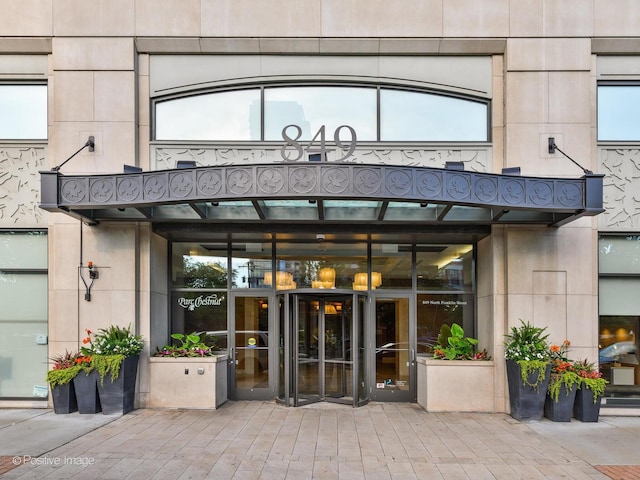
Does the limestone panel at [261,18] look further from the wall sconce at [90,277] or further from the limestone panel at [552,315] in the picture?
the limestone panel at [552,315]

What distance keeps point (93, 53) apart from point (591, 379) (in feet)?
38.3

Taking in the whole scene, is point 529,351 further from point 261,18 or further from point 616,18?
point 261,18

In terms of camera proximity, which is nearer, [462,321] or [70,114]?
[70,114]

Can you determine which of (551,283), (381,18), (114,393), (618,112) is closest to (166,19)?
(381,18)

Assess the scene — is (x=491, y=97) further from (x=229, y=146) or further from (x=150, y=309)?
(x=150, y=309)

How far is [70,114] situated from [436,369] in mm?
9070

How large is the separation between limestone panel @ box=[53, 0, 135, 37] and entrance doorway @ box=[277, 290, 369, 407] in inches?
258

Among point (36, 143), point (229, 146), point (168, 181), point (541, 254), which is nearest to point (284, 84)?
point (229, 146)

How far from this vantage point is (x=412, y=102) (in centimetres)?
1127

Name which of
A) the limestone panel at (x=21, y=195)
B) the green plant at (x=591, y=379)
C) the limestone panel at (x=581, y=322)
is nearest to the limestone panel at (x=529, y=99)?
the limestone panel at (x=581, y=322)

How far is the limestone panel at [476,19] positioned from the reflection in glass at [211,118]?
428cm

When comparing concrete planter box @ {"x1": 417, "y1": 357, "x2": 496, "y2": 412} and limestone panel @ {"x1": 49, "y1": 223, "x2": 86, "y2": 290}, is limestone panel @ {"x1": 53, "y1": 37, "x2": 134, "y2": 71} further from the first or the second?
concrete planter box @ {"x1": 417, "y1": 357, "x2": 496, "y2": 412}

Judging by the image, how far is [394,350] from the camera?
11711mm

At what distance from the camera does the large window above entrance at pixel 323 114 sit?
11.2 metres
